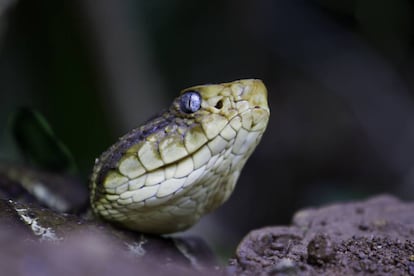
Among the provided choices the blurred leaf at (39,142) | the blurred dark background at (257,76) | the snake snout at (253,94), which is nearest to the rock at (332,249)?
the snake snout at (253,94)

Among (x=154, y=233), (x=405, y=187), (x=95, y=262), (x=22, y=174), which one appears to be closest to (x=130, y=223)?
(x=154, y=233)

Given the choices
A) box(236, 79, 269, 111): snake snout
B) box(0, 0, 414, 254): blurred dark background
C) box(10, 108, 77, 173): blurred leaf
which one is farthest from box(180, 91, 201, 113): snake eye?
box(0, 0, 414, 254): blurred dark background

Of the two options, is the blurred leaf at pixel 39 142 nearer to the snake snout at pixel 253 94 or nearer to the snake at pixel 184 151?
the snake at pixel 184 151

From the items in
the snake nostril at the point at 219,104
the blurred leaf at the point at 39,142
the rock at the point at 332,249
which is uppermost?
the snake nostril at the point at 219,104

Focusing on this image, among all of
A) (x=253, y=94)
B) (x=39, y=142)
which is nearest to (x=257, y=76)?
(x=39, y=142)

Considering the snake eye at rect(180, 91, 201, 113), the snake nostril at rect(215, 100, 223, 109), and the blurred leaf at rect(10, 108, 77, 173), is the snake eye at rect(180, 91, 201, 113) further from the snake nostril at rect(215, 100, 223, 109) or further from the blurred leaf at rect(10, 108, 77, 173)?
the blurred leaf at rect(10, 108, 77, 173)

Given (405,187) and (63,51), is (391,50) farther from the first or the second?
(63,51)

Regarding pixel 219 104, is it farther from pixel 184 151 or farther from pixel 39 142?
pixel 39 142
